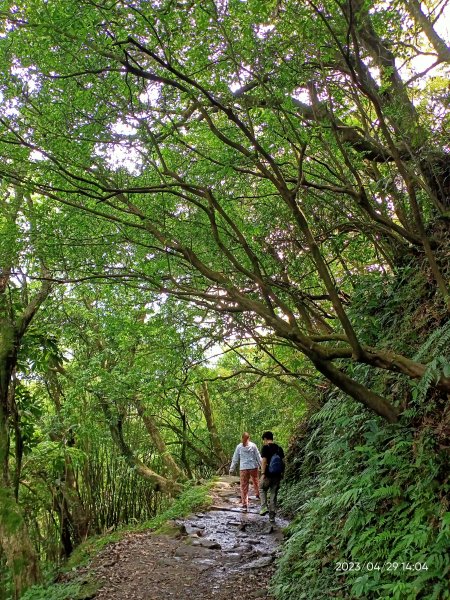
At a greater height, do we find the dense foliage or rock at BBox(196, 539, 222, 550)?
the dense foliage

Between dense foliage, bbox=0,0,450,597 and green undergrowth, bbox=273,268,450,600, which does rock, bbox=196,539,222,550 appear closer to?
dense foliage, bbox=0,0,450,597

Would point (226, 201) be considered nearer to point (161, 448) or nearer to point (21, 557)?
point (21, 557)

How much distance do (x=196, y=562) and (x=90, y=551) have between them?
8.94 feet

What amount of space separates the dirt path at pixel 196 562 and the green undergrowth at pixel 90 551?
8.5 inches

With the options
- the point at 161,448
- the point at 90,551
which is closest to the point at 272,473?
the point at 90,551

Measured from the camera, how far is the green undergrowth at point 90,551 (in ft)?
20.8

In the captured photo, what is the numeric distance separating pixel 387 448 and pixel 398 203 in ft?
11.3

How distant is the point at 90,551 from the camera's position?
852cm

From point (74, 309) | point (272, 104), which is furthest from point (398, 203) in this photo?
point (74, 309)

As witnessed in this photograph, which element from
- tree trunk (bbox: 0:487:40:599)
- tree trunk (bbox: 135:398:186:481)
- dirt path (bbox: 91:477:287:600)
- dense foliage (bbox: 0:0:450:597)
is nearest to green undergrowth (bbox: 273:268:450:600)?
dense foliage (bbox: 0:0:450:597)

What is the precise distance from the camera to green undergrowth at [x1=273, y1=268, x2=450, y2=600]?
3375 mm

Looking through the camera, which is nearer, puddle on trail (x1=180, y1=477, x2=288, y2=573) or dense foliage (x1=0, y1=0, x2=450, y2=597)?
dense foliage (x1=0, y1=0, x2=450, y2=597)

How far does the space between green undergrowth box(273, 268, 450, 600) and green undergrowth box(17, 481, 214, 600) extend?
9.65 ft

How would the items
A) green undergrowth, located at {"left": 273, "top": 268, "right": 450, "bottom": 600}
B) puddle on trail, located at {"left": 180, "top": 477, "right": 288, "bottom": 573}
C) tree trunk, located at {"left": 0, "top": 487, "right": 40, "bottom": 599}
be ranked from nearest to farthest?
green undergrowth, located at {"left": 273, "top": 268, "right": 450, "bottom": 600}, tree trunk, located at {"left": 0, "top": 487, "right": 40, "bottom": 599}, puddle on trail, located at {"left": 180, "top": 477, "right": 288, "bottom": 573}
